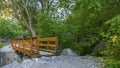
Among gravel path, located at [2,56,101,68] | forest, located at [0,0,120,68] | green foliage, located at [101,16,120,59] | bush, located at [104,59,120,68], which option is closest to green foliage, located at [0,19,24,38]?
forest, located at [0,0,120,68]

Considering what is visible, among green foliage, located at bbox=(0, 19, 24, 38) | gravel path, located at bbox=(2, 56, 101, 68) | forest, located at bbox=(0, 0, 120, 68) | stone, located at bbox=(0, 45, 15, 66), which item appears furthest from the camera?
green foliage, located at bbox=(0, 19, 24, 38)

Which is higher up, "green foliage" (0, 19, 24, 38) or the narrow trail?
the narrow trail

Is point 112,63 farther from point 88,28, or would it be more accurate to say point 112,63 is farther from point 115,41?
point 88,28

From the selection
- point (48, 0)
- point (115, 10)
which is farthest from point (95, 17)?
point (48, 0)

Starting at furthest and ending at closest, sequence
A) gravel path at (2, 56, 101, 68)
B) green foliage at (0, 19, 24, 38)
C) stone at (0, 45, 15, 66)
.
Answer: green foliage at (0, 19, 24, 38) < stone at (0, 45, 15, 66) < gravel path at (2, 56, 101, 68)

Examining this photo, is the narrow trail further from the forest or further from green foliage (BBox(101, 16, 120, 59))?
green foliage (BBox(101, 16, 120, 59))

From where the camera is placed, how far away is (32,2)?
69.1 ft

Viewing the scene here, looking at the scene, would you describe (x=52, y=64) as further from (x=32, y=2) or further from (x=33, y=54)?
(x=32, y=2)

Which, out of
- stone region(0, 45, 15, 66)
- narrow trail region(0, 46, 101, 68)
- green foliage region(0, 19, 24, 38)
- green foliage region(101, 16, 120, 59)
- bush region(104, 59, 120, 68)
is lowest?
green foliage region(0, 19, 24, 38)

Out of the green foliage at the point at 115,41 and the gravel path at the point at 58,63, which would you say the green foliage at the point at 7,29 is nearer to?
the gravel path at the point at 58,63

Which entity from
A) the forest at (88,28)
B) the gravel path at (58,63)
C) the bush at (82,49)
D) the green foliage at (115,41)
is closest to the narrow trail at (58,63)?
the gravel path at (58,63)

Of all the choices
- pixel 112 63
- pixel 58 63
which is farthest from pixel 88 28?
pixel 112 63

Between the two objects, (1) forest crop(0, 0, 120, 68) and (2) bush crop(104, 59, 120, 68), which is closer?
(2) bush crop(104, 59, 120, 68)

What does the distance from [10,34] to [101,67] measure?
30.4m
